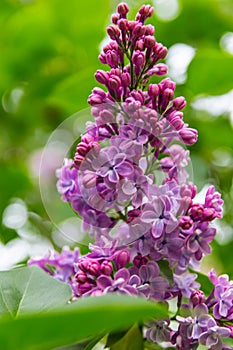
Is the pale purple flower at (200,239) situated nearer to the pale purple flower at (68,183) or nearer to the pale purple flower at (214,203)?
the pale purple flower at (214,203)

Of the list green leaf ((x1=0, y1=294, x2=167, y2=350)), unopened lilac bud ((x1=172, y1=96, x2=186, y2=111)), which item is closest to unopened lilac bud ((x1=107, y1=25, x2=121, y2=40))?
unopened lilac bud ((x1=172, y1=96, x2=186, y2=111))

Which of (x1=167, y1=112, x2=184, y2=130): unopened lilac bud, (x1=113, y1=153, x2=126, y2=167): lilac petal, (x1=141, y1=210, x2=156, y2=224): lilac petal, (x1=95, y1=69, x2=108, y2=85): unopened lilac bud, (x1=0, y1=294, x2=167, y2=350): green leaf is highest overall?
(x1=95, y1=69, x2=108, y2=85): unopened lilac bud

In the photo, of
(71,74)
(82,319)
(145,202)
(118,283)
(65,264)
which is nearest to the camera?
(82,319)

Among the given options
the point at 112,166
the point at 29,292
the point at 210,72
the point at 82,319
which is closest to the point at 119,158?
the point at 112,166

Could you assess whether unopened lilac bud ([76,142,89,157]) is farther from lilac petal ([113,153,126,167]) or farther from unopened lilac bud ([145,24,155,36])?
unopened lilac bud ([145,24,155,36])

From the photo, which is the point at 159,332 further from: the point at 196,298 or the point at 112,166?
the point at 112,166

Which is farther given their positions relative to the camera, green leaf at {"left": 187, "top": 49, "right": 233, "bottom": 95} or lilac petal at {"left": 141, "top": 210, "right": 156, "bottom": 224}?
green leaf at {"left": 187, "top": 49, "right": 233, "bottom": 95}
